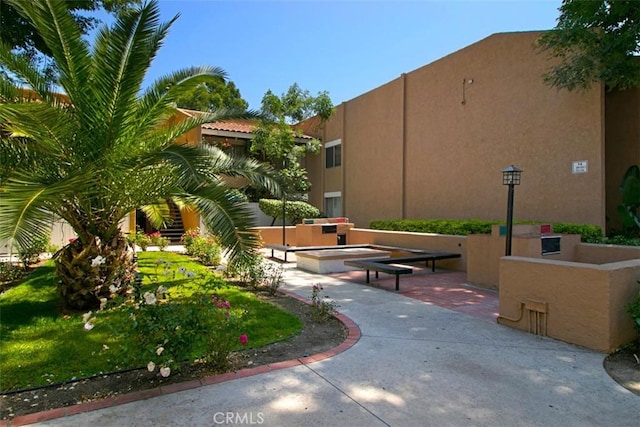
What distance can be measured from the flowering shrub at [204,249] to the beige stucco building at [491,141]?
27.5ft

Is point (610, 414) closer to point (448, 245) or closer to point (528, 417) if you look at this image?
point (528, 417)

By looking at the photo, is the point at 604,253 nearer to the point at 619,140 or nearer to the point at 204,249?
the point at 619,140

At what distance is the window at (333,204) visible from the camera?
21663mm

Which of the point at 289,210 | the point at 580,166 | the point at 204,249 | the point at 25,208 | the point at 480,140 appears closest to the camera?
the point at 25,208

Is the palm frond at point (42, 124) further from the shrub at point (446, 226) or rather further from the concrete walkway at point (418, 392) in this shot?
the shrub at point (446, 226)

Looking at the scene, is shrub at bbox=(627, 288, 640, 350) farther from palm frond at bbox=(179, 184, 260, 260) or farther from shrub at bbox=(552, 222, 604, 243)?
shrub at bbox=(552, 222, 604, 243)

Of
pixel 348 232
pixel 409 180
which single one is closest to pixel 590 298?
pixel 348 232

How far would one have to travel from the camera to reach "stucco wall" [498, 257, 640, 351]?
4.89 m

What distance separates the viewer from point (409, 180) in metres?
17.0

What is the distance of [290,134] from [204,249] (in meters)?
9.79

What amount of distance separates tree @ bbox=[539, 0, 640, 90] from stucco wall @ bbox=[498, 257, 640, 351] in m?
6.58

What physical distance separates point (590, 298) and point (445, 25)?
9124mm

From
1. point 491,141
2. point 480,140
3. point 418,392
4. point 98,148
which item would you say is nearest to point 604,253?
point 418,392

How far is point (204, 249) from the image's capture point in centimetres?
1196
